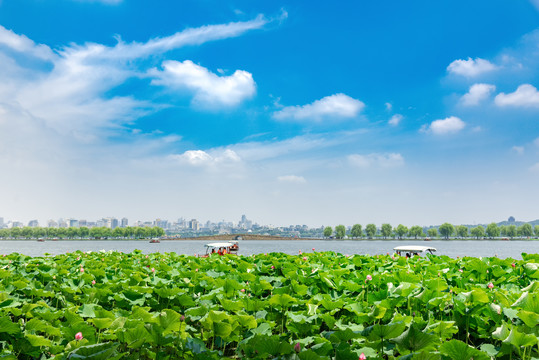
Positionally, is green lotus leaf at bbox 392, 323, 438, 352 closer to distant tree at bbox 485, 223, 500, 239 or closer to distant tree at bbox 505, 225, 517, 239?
distant tree at bbox 485, 223, 500, 239

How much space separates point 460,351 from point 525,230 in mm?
239833

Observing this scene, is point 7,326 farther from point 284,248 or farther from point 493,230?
point 493,230

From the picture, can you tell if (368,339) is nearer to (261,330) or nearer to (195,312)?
(261,330)

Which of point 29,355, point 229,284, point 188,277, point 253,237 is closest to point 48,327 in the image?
point 29,355

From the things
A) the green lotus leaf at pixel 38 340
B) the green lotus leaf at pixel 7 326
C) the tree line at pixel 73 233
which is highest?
the green lotus leaf at pixel 7 326

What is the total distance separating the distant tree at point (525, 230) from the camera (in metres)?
198

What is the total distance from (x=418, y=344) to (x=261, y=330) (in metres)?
1.59

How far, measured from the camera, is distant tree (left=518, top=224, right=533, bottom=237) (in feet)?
648

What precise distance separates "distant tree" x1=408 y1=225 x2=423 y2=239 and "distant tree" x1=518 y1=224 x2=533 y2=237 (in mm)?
55448

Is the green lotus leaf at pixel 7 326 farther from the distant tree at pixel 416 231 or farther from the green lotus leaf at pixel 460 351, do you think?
the distant tree at pixel 416 231

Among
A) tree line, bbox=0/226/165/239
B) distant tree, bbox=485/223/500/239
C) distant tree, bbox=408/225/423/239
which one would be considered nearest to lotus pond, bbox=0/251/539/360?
distant tree, bbox=408/225/423/239

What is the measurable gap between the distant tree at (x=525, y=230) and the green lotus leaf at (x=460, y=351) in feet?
779

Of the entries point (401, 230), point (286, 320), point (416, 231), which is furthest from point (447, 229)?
point (286, 320)

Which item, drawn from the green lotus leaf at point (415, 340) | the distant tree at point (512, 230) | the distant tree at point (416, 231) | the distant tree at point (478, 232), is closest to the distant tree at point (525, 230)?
the distant tree at point (512, 230)
